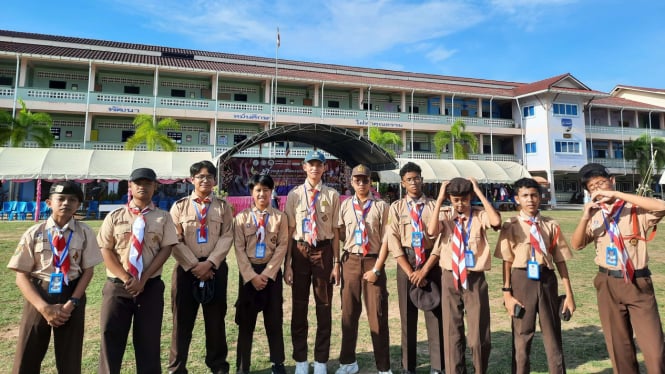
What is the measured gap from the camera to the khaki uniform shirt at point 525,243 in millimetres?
2930

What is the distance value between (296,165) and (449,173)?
31.2 feet

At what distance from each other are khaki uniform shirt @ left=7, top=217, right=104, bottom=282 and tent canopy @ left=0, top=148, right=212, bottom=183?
15.5 metres

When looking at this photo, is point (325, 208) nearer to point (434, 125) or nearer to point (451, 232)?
point (451, 232)

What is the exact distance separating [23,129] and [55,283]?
819 inches

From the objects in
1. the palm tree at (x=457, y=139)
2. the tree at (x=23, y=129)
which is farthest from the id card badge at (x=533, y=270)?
the palm tree at (x=457, y=139)

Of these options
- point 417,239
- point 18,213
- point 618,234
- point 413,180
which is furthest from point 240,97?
point 618,234

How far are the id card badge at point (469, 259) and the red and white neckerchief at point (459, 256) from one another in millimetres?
20

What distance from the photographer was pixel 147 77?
2467 centimetres

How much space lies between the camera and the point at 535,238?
9.61ft

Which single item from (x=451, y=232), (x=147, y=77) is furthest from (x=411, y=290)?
(x=147, y=77)

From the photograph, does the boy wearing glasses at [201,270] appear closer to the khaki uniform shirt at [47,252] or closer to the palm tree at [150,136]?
the khaki uniform shirt at [47,252]

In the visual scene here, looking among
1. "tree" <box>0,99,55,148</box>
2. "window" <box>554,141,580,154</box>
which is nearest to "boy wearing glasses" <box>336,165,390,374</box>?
"tree" <box>0,99,55,148</box>

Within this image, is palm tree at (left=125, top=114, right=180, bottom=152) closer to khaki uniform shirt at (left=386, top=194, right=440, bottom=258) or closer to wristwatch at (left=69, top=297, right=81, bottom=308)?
wristwatch at (left=69, top=297, right=81, bottom=308)

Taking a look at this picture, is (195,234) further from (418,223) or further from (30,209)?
(30,209)
